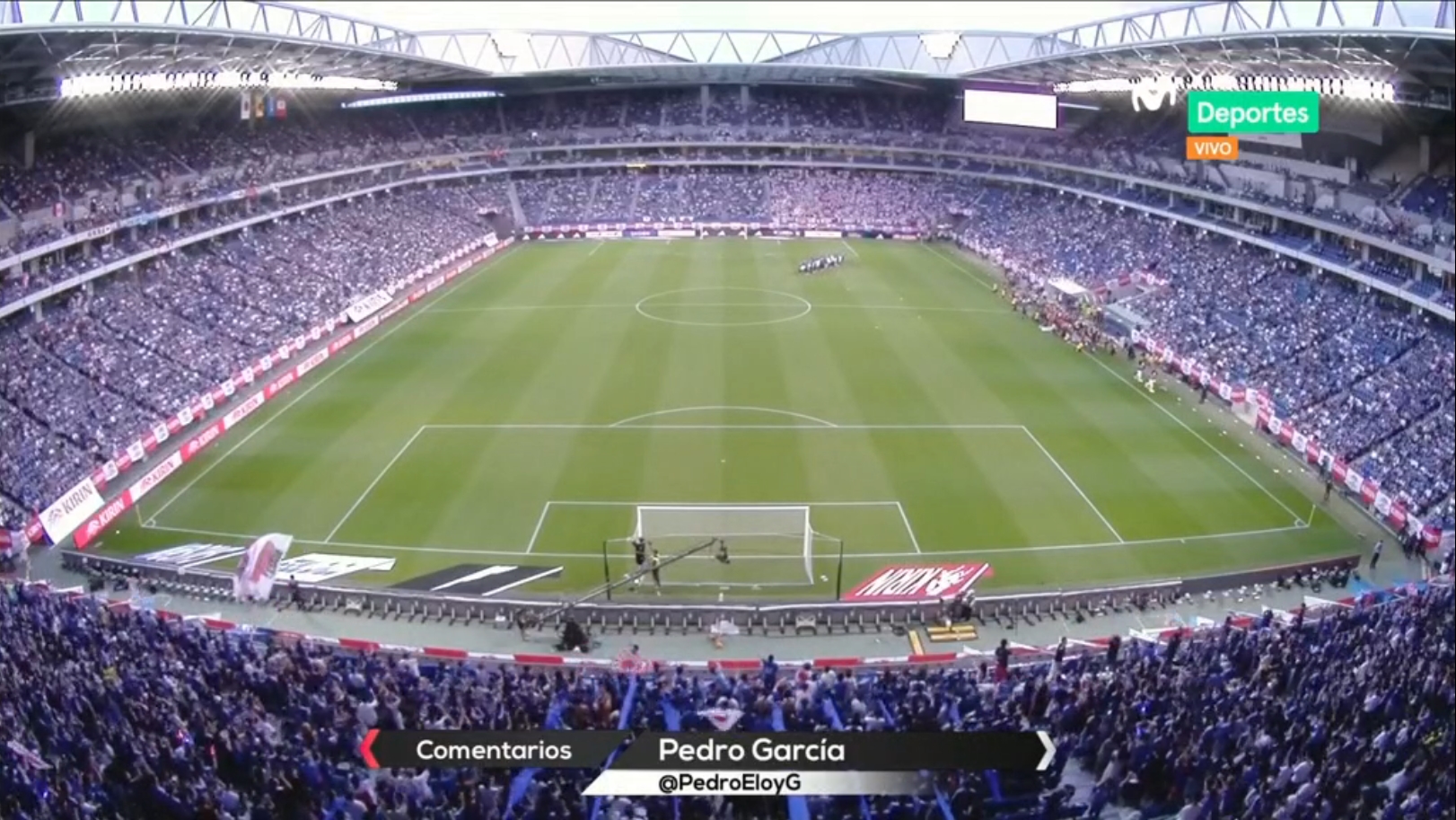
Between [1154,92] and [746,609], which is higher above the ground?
[1154,92]

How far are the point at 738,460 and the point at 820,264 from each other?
112ft

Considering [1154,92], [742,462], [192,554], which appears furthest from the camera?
[1154,92]

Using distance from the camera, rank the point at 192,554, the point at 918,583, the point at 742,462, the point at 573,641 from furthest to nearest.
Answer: the point at 742,462 → the point at 192,554 → the point at 918,583 → the point at 573,641

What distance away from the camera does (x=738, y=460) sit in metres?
36.6

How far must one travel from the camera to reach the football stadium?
52.0 feet

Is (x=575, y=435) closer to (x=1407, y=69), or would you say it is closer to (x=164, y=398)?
(x=164, y=398)

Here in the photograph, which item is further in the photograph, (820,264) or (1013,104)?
(1013,104)

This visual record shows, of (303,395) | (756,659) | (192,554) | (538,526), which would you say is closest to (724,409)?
(538,526)

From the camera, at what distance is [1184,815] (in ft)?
45.7

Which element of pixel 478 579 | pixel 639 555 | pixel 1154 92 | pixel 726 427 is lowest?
pixel 478 579

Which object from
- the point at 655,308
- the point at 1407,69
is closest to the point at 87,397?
the point at 655,308

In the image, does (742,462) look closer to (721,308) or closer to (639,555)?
(639,555)

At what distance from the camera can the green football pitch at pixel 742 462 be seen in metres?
30.3

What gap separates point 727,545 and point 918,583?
5162 millimetres
